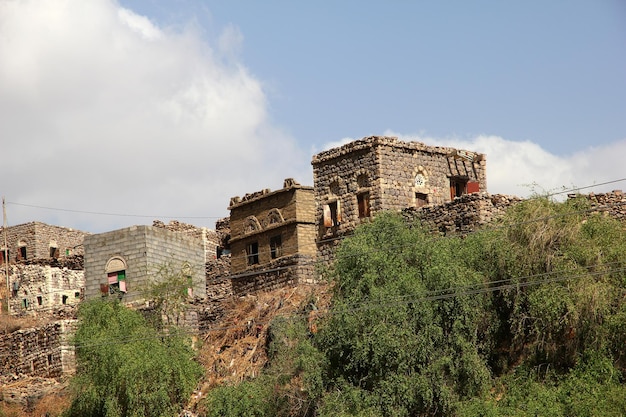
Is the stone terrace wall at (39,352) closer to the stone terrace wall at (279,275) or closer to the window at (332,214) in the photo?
the stone terrace wall at (279,275)

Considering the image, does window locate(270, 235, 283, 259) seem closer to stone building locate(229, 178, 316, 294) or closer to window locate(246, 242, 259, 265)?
stone building locate(229, 178, 316, 294)

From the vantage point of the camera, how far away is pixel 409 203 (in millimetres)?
47125

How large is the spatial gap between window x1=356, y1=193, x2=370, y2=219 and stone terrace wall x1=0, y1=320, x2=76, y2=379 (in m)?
11.7

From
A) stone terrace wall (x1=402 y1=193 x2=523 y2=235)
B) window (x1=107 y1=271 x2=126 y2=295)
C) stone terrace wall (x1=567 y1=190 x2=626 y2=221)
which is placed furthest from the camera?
window (x1=107 y1=271 x2=126 y2=295)

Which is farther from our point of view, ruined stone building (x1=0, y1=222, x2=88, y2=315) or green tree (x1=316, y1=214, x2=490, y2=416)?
ruined stone building (x1=0, y1=222, x2=88, y2=315)

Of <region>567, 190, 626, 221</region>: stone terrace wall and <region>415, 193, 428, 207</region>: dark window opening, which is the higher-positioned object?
<region>415, 193, 428, 207</region>: dark window opening

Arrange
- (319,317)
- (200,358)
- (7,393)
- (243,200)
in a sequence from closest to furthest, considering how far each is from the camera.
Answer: (319,317) → (200,358) → (7,393) → (243,200)

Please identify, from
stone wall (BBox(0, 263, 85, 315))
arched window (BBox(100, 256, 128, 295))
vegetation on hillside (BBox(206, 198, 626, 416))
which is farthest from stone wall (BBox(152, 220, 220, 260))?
vegetation on hillside (BBox(206, 198, 626, 416))

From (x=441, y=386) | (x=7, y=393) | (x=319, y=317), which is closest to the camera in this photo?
(x=441, y=386)

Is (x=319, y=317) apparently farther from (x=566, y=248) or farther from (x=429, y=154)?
(x=429, y=154)

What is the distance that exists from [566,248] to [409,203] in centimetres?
1153

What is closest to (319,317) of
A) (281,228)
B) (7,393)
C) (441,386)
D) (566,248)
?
(441,386)

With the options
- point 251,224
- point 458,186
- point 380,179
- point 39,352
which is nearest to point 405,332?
point 380,179

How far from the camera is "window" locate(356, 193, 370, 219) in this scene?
47.0 metres
